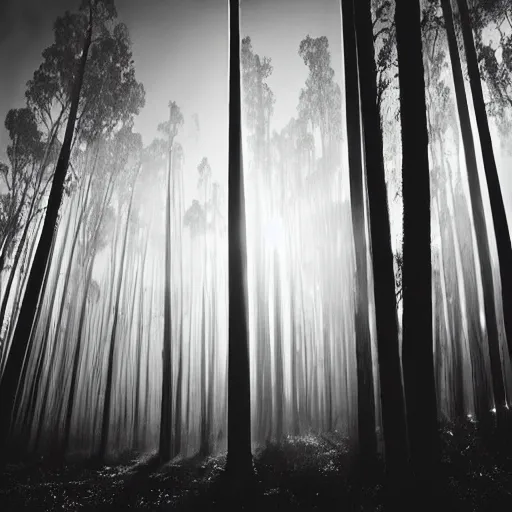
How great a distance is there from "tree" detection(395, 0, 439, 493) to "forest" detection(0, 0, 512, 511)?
2 centimetres

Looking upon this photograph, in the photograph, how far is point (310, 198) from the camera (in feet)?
52.7

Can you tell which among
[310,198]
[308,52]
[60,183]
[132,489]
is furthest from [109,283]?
[308,52]

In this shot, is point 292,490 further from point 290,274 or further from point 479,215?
point 290,274

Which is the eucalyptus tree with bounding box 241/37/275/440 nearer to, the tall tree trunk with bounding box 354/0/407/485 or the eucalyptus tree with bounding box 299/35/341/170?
the eucalyptus tree with bounding box 299/35/341/170

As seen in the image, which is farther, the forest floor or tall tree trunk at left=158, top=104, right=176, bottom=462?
tall tree trunk at left=158, top=104, right=176, bottom=462

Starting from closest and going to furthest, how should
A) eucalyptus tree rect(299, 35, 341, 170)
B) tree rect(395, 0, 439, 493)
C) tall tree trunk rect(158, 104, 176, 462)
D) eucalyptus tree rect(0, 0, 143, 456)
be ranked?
tree rect(395, 0, 439, 493) < eucalyptus tree rect(0, 0, 143, 456) < tall tree trunk rect(158, 104, 176, 462) < eucalyptus tree rect(299, 35, 341, 170)

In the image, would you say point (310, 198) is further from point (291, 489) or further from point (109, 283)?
point (291, 489)

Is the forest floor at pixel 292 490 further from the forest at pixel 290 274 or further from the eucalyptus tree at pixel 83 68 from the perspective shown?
the eucalyptus tree at pixel 83 68

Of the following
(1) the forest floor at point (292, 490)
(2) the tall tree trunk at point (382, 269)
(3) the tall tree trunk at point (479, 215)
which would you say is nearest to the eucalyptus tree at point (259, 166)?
Result: (1) the forest floor at point (292, 490)

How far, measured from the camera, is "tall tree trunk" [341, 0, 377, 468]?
5539mm

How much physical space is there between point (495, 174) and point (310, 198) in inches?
382

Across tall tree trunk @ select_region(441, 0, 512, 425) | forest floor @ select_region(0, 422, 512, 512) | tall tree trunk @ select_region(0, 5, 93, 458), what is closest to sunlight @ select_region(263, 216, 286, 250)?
tall tree trunk @ select_region(441, 0, 512, 425)

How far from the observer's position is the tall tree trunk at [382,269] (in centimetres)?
370

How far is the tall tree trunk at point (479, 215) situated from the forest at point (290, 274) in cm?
5
